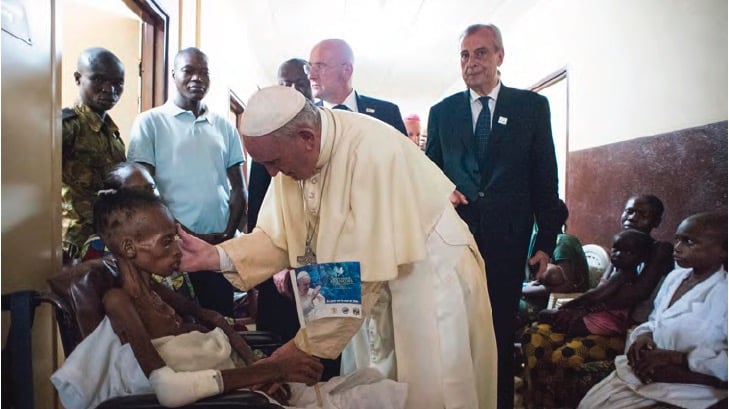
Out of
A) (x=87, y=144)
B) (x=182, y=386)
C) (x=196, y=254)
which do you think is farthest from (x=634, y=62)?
(x=182, y=386)

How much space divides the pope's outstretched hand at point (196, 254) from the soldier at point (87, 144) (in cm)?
52

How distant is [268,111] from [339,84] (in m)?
1.41

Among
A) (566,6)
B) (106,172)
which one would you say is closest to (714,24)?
(566,6)

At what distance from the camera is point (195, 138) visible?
2.74 meters

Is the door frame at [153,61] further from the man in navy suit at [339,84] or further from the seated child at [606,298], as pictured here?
the seated child at [606,298]

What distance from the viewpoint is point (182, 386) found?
1.26 meters

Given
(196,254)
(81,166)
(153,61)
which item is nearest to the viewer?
(196,254)

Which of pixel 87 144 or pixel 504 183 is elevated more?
pixel 87 144

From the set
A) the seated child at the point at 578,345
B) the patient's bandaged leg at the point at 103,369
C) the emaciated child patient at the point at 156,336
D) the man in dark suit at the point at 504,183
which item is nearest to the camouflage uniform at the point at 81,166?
the emaciated child patient at the point at 156,336

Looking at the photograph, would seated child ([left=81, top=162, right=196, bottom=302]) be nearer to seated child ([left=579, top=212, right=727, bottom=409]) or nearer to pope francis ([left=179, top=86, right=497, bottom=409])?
pope francis ([left=179, top=86, right=497, bottom=409])

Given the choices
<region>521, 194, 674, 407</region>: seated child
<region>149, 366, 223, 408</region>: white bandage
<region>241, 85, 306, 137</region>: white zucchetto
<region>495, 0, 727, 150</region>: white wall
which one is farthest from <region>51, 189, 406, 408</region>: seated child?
<region>495, 0, 727, 150</region>: white wall

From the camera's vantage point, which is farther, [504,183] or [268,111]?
→ [504,183]

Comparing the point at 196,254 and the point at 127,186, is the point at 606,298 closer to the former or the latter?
the point at 196,254

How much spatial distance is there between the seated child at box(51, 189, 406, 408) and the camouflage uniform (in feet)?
1.74
